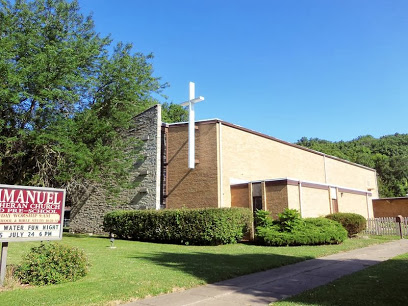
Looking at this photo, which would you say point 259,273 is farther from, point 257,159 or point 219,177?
point 257,159

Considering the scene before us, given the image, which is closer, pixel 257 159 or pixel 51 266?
pixel 51 266

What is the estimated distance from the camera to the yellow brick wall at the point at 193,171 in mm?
23125

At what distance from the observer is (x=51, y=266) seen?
8.65 metres

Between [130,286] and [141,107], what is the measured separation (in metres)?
22.1

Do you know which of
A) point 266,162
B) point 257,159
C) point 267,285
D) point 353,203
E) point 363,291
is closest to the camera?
point 363,291

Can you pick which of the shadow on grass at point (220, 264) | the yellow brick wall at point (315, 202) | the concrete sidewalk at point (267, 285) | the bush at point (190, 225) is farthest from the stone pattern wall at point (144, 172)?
the concrete sidewalk at point (267, 285)

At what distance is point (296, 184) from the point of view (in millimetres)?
21047

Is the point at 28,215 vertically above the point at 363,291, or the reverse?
the point at 28,215

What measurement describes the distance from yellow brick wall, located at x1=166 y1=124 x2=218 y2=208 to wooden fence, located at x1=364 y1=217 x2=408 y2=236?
37.7 ft

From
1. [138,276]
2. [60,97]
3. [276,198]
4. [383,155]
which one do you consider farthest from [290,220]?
[383,155]

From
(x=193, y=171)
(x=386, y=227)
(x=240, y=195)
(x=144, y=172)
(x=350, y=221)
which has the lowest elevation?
(x=386, y=227)

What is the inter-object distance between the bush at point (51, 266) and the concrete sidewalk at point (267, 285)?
107 inches

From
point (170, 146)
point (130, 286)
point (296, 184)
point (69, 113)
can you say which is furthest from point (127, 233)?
point (130, 286)

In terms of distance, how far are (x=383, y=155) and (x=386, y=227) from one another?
2548 inches
